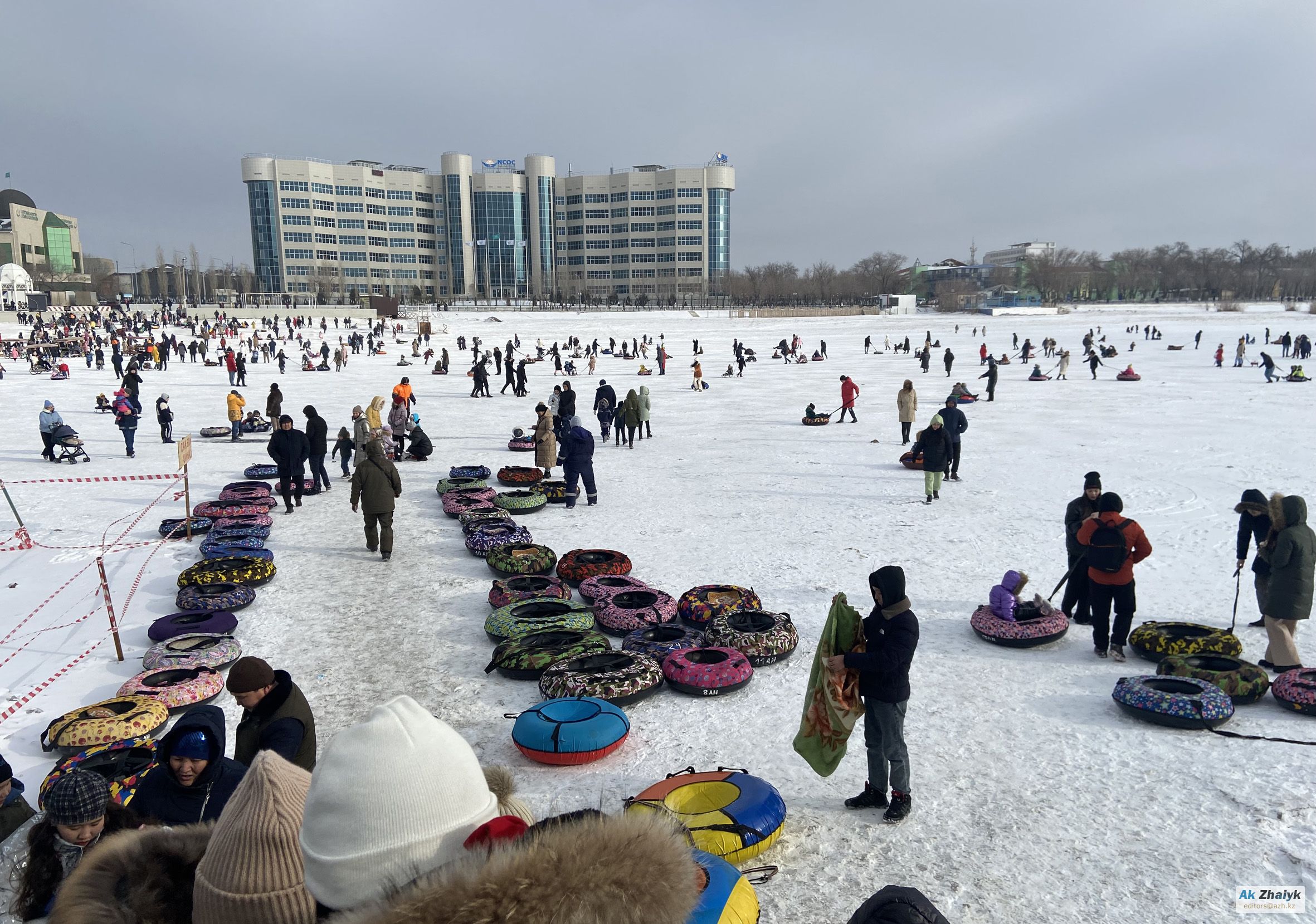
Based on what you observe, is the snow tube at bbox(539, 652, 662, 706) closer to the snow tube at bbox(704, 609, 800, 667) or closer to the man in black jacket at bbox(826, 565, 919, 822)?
the snow tube at bbox(704, 609, 800, 667)

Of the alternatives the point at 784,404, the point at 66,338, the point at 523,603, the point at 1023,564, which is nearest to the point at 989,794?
the point at 523,603

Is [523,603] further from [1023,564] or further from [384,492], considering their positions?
→ [1023,564]

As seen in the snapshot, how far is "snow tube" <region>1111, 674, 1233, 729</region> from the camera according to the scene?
6109 mm

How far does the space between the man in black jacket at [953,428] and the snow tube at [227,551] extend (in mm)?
11179

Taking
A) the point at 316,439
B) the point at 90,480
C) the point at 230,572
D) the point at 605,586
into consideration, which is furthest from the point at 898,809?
the point at 90,480

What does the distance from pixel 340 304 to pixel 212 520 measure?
93226 millimetres

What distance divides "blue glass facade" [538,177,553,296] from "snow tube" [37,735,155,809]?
134 m

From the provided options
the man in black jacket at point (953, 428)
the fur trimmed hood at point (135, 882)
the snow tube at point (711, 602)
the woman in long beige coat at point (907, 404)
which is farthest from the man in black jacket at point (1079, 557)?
the woman in long beige coat at point (907, 404)

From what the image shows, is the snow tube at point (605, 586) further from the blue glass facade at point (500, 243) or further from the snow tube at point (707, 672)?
the blue glass facade at point (500, 243)

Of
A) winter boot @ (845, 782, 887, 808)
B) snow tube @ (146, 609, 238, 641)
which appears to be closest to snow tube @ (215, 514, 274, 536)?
snow tube @ (146, 609, 238, 641)

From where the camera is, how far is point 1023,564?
10.5m

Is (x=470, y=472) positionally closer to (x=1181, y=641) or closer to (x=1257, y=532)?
(x=1181, y=641)

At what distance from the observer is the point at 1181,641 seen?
736 centimetres

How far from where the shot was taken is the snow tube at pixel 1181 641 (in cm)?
723
